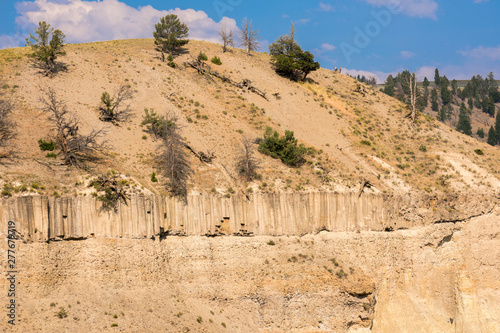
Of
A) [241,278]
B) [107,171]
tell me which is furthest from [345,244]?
[107,171]

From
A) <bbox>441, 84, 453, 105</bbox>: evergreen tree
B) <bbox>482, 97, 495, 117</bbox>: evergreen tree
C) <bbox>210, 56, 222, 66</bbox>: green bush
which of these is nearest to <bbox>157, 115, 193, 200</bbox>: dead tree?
<bbox>210, 56, 222, 66</bbox>: green bush

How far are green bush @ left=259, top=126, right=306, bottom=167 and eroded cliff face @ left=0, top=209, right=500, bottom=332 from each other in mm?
9932

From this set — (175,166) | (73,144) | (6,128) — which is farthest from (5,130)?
(175,166)

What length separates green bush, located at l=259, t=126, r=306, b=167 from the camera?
47.8m

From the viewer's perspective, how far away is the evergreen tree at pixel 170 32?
70562 millimetres

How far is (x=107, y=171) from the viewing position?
3825 cm

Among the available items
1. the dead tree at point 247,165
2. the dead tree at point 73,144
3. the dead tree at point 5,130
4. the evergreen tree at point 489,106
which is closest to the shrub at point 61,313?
the dead tree at point 73,144

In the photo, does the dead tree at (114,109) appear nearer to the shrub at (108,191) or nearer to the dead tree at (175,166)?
the dead tree at (175,166)

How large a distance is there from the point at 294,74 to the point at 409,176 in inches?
1208

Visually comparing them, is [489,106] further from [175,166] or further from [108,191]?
[108,191]

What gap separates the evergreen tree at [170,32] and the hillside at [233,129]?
2283 millimetres

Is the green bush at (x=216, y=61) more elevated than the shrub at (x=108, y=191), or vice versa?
the green bush at (x=216, y=61)

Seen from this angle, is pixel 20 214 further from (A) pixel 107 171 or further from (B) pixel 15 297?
(A) pixel 107 171

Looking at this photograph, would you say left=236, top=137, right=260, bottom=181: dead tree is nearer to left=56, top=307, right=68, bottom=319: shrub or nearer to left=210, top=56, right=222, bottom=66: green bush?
left=56, top=307, right=68, bottom=319: shrub
